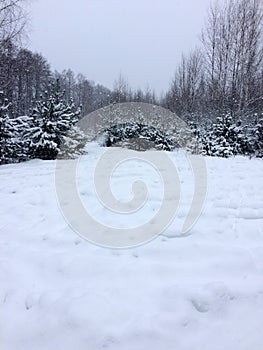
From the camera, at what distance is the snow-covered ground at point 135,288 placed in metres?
1.41

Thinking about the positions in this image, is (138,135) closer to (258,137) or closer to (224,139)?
(224,139)

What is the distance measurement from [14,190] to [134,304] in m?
2.91

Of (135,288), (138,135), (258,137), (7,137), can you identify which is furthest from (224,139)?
(135,288)

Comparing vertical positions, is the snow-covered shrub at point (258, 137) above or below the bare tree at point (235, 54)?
below

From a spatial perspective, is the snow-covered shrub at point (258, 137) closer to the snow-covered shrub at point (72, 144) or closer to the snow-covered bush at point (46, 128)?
the snow-covered shrub at point (72, 144)

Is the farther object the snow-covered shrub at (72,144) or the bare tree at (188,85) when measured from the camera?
the bare tree at (188,85)

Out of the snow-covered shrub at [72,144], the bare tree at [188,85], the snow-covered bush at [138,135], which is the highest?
the bare tree at [188,85]

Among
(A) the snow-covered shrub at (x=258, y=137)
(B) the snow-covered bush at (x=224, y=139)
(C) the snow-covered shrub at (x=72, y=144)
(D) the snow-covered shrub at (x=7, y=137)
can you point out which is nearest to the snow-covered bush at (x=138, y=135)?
(B) the snow-covered bush at (x=224, y=139)

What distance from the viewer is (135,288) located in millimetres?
1688

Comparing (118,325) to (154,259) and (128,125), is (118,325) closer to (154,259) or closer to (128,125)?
(154,259)

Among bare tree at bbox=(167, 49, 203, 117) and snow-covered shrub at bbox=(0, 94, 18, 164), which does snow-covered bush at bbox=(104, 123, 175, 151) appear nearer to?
bare tree at bbox=(167, 49, 203, 117)

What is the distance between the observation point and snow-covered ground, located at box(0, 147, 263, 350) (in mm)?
1409

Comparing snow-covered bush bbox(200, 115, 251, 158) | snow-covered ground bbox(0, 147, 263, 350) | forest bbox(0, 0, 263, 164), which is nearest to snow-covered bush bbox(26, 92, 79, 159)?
forest bbox(0, 0, 263, 164)

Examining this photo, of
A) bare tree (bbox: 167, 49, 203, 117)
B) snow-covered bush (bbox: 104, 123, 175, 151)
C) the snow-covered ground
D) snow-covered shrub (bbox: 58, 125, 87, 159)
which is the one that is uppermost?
bare tree (bbox: 167, 49, 203, 117)
